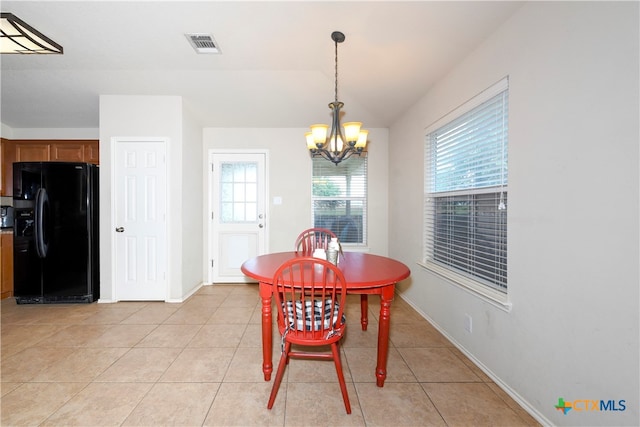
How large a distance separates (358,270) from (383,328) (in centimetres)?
41

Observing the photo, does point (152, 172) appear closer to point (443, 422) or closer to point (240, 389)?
point (240, 389)

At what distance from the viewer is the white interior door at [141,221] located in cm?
327

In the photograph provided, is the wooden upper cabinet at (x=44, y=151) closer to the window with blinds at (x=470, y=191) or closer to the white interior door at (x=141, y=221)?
the white interior door at (x=141, y=221)

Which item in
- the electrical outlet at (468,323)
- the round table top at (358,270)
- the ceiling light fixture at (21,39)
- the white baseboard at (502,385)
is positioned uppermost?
the ceiling light fixture at (21,39)

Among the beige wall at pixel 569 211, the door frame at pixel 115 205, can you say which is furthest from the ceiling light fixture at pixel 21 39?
the beige wall at pixel 569 211

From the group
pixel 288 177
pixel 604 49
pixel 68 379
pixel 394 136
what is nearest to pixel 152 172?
pixel 288 177

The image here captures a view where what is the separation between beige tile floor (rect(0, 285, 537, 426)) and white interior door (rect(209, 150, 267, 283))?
A: 4.61 feet

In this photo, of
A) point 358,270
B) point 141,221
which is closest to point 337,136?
point 358,270

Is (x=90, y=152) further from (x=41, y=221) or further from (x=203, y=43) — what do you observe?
(x=203, y=43)

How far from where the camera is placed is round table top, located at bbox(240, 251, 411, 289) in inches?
63.7

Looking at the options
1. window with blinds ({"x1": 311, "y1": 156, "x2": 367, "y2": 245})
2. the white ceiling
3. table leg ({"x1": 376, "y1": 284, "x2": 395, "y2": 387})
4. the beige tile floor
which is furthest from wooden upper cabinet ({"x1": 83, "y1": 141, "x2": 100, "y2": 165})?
table leg ({"x1": 376, "y1": 284, "x2": 395, "y2": 387})

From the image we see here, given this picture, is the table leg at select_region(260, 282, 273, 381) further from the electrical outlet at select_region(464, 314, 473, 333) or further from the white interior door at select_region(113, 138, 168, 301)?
the white interior door at select_region(113, 138, 168, 301)

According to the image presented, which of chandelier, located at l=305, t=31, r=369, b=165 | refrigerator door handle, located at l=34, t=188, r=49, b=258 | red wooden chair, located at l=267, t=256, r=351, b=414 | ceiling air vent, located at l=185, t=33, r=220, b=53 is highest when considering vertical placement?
ceiling air vent, located at l=185, t=33, r=220, b=53

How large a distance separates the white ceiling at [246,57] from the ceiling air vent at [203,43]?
53mm
